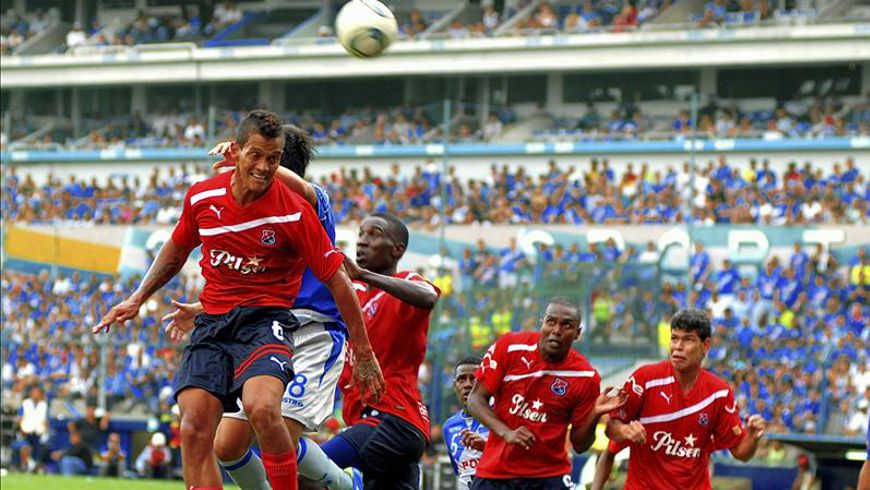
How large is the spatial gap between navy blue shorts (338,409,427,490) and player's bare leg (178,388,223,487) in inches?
61.0

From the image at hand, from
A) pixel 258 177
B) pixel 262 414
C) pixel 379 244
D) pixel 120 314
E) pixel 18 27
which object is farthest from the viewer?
pixel 18 27

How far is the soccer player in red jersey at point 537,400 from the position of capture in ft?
27.5

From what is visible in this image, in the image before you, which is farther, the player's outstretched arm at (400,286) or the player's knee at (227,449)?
the player's outstretched arm at (400,286)

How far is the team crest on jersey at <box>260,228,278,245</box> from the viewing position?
6.75 m

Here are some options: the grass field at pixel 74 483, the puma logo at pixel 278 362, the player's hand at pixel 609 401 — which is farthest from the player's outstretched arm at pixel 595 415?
the grass field at pixel 74 483

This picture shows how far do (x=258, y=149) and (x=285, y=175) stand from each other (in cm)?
56

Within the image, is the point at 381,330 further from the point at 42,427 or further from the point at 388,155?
the point at 388,155

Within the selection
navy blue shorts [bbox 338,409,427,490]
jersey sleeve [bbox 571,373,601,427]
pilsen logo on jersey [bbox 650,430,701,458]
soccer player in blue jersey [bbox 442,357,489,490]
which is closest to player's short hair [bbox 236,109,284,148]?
navy blue shorts [bbox 338,409,427,490]

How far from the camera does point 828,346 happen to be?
1975cm

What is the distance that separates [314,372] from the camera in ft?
24.6

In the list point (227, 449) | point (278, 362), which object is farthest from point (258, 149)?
point (227, 449)

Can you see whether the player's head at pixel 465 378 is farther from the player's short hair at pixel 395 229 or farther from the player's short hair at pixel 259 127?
the player's short hair at pixel 259 127

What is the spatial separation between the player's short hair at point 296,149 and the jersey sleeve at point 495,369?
160cm

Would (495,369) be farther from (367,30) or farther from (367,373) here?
(367,30)
